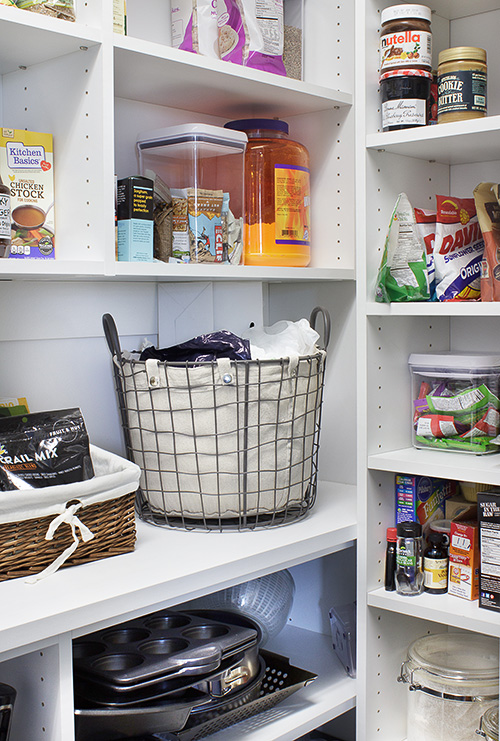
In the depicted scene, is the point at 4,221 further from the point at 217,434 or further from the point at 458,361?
the point at 458,361

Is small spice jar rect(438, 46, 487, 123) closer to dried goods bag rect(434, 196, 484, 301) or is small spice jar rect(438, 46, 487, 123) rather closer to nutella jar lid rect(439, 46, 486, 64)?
nutella jar lid rect(439, 46, 486, 64)

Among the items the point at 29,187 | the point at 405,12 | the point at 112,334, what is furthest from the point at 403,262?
the point at 29,187

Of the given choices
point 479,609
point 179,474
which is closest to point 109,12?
point 179,474

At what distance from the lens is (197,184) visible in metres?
1.43

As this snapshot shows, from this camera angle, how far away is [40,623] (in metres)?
0.94

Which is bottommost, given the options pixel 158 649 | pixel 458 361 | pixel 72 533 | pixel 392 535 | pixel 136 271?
pixel 158 649

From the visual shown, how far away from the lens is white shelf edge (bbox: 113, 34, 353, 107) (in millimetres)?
1197

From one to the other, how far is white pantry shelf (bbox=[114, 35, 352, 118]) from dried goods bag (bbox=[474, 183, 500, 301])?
360 mm

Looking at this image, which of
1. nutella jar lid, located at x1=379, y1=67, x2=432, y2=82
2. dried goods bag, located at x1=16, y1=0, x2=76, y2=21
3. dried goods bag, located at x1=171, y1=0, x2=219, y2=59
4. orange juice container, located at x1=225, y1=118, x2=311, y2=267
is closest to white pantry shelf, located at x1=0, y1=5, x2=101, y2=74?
dried goods bag, located at x1=16, y1=0, x2=76, y2=21

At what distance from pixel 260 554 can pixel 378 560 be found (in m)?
0.36

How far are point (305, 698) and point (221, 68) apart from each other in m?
1.11

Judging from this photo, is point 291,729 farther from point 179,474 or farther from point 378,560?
point 179,474

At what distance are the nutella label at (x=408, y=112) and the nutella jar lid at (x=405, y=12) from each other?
141 mm

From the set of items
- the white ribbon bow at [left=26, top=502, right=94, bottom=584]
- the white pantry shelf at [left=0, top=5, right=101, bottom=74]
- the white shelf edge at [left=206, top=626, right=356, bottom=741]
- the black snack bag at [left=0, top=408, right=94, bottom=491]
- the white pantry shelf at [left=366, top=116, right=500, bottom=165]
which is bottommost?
the white shelf edge at [left=206, top=626, right=356, bottom=741]
